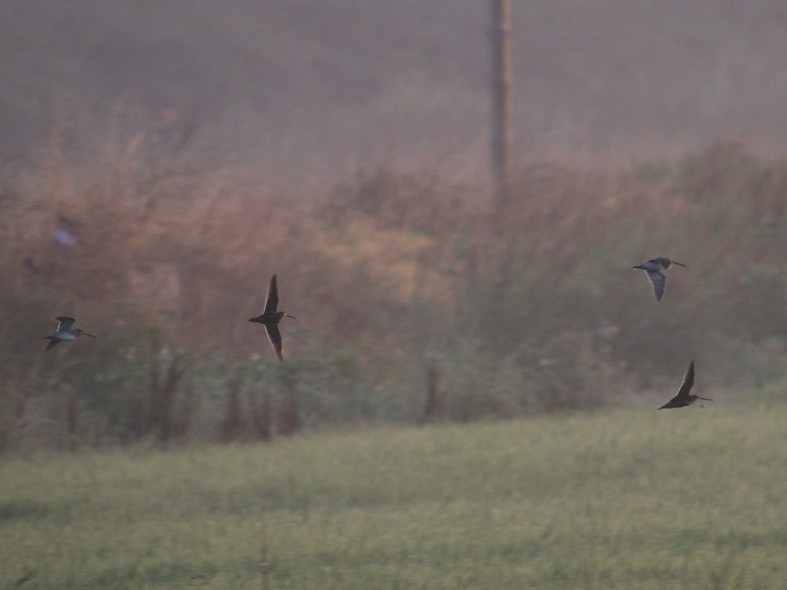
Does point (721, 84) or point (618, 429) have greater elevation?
point (721, 84)

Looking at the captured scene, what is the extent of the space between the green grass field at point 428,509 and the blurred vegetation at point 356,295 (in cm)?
71

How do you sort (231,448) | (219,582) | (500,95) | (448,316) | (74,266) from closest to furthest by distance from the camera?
1. (219,582)
2. (231,448)
3. (74,266)
4. (448,316)
5. (500,95)

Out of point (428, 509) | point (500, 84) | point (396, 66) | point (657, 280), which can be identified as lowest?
point (428, 509)

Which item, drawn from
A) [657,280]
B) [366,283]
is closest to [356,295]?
[366,283]

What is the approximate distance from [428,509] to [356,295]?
208 inches

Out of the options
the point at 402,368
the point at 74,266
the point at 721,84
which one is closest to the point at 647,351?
the point at 402,368

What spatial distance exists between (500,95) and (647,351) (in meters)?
4.02

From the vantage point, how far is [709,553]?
19.2 feet

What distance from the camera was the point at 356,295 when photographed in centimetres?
1209

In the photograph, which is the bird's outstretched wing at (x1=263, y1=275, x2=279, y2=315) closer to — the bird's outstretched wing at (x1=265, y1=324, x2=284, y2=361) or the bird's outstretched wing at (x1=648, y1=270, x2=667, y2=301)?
the bird's outstretched wing at (x1=265, y1=324, x2=284, y2=361)

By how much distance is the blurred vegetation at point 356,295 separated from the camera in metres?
9.73

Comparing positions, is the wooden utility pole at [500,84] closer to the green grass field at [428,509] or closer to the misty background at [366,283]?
the misty background at [366,283]

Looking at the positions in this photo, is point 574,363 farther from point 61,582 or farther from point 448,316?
point 61,582

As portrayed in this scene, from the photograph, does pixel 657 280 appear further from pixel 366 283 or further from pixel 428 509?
pixel 366 283
